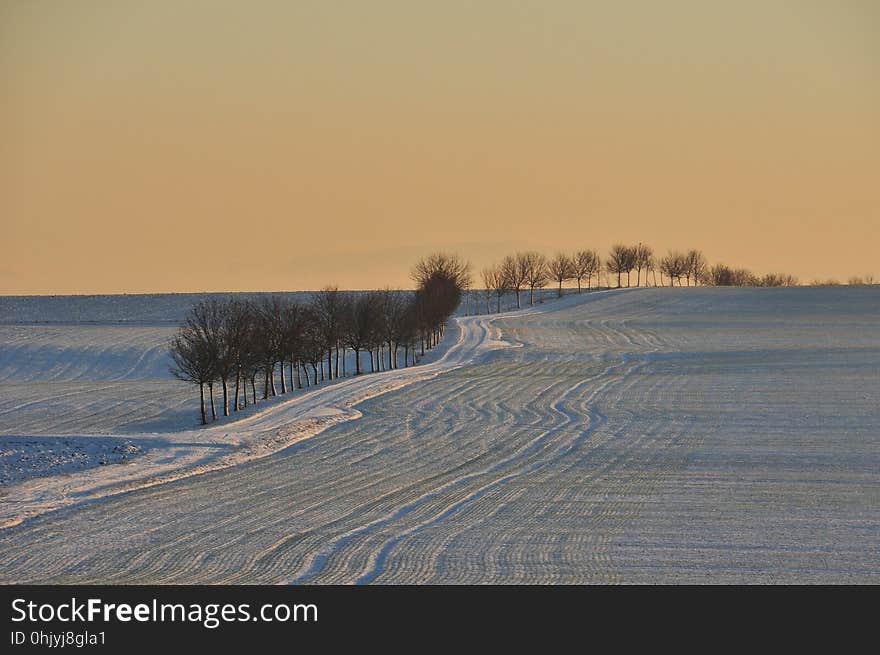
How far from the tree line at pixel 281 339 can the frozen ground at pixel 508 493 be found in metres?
8.68

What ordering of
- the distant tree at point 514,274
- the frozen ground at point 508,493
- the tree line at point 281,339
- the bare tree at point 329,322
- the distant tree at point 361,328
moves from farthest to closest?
the distant tree at point 514,274 < the distant tree at point 361,328 < the bare tree at point 329,322 < the tree line at point 281,339 < the frozen ground at point 508,493

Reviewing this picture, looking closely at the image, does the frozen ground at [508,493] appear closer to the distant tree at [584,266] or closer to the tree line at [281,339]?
the tree line at [281,339]

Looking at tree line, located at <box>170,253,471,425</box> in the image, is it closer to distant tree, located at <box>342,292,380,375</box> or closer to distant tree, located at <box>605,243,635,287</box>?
distant tree, located at <box>342,292,380,375</box>

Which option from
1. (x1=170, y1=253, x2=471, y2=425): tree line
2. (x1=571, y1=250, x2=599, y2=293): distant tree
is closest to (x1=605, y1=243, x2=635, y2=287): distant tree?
(x1=571, y1=250, x2=599, y2=293): distant tree

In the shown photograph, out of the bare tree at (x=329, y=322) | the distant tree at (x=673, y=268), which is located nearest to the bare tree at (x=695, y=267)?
the distant tree at (x=673, y=268)

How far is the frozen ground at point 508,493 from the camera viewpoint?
16.5m

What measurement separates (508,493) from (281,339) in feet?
141

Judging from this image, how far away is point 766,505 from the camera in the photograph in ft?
73.4

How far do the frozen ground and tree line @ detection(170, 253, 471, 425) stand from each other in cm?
868

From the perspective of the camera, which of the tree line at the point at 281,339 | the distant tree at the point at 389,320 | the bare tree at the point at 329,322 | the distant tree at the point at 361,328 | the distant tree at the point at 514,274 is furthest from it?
the distant tree at the point at 514,274

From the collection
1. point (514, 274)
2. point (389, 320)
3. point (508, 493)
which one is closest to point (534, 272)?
point (514, 274)

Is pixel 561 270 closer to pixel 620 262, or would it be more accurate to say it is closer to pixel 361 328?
pixel 620 262

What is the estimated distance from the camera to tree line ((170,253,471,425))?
58.0m
